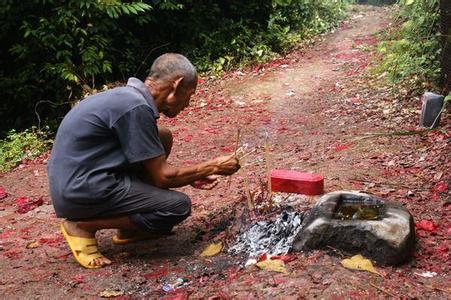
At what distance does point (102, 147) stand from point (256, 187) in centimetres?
151

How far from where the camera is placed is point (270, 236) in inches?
122

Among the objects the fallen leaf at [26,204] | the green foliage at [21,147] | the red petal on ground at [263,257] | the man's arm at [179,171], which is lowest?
the green foliage at [21,147]

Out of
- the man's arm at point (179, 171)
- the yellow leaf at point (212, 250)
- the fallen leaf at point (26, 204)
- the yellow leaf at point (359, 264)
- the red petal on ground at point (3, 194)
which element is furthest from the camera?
the red petal on ground at point (3, 194)

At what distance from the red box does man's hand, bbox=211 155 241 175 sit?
0.49 meters

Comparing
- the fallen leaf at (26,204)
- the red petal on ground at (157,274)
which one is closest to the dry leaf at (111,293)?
the red petal on ground at (157,274)

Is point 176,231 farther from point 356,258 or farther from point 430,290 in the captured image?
point 430,290

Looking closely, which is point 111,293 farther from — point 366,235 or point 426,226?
point 426,226

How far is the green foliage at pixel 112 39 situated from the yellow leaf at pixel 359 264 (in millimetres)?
5871

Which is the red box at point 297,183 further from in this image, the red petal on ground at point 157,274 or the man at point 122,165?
the red petal on ground at point 157,274

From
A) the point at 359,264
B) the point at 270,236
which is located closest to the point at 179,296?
the point at 270,236

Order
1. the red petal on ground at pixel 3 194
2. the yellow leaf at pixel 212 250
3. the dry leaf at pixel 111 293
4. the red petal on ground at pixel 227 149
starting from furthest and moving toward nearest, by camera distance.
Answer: the red petal on ground at pixel 227 149
the red petal on ground at pixel 3 194
the yellow leaf at pixel 212 250
the dry leaf at pixel 111 293

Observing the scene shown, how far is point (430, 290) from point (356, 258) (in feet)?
1.30

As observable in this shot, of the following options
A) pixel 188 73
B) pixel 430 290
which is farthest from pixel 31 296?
pixel 430 290

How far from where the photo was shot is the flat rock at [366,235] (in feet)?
8.55
